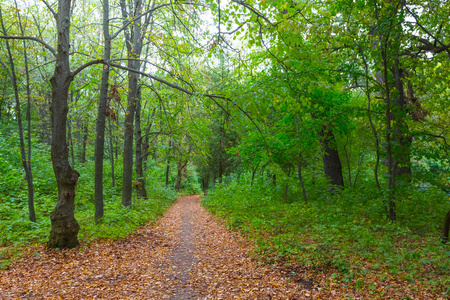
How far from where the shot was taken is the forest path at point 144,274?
4.17 m

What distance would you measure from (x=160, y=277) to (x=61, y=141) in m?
3.51

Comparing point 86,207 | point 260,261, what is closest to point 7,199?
point 86,207

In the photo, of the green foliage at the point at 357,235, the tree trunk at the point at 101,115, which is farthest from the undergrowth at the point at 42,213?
the green foliage at the point at 357,235

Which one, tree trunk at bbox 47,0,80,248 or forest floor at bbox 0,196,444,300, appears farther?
tree trunk at bbox 47,0,80,248

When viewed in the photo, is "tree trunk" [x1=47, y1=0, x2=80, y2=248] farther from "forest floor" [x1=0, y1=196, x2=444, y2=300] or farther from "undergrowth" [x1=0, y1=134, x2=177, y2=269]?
"undergrowth" [x1=0, y1=134, x2=177, y2=269]

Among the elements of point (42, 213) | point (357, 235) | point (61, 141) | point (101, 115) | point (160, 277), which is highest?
point (101, 115)

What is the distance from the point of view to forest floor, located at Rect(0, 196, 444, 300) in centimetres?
402

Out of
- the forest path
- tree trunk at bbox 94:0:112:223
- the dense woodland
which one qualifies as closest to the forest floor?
the forest path

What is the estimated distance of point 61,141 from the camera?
5.76m

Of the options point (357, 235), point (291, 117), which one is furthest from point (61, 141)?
point (291, 117)

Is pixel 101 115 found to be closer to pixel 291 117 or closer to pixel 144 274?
pixel 144 274

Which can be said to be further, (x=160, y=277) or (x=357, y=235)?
(x=357, y=235)

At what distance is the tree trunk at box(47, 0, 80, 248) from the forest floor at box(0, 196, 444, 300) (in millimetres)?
422

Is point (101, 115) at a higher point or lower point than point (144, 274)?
higher
